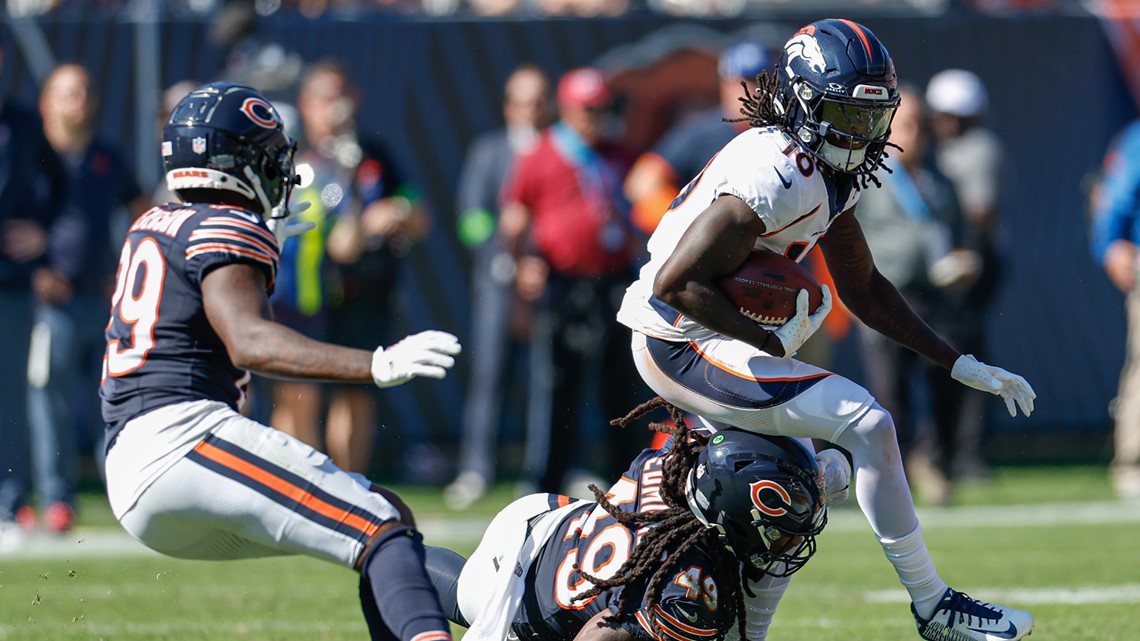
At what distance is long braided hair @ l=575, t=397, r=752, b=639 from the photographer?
4254mm

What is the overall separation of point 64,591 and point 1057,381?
7754 mm

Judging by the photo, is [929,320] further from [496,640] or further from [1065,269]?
[496,640]

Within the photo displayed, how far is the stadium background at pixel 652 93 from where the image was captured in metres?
10.6

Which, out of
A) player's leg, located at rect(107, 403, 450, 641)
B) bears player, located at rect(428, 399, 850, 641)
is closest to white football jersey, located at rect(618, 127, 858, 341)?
bears player, located at rect(428, 399, 850, 641)

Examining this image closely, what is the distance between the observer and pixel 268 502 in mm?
3828

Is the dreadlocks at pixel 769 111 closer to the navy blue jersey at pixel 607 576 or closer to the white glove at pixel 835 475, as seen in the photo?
the white glove at pixel 835 475

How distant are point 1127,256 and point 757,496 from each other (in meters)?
6.00

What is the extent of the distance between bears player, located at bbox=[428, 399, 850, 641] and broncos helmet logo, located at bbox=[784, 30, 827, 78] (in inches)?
42.4

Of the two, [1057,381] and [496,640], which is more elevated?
[496,640]

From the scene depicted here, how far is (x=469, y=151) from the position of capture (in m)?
11.1

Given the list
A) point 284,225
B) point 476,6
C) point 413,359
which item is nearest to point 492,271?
point 476,6

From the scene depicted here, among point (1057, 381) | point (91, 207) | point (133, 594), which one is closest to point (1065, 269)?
point (1057, 381)

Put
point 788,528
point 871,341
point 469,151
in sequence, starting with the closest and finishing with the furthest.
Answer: point 788,528 → point 871,341 → point 469,151

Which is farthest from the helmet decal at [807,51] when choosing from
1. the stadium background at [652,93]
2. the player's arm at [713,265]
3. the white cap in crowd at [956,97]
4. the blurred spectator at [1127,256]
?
the stadium background at [652,93]
